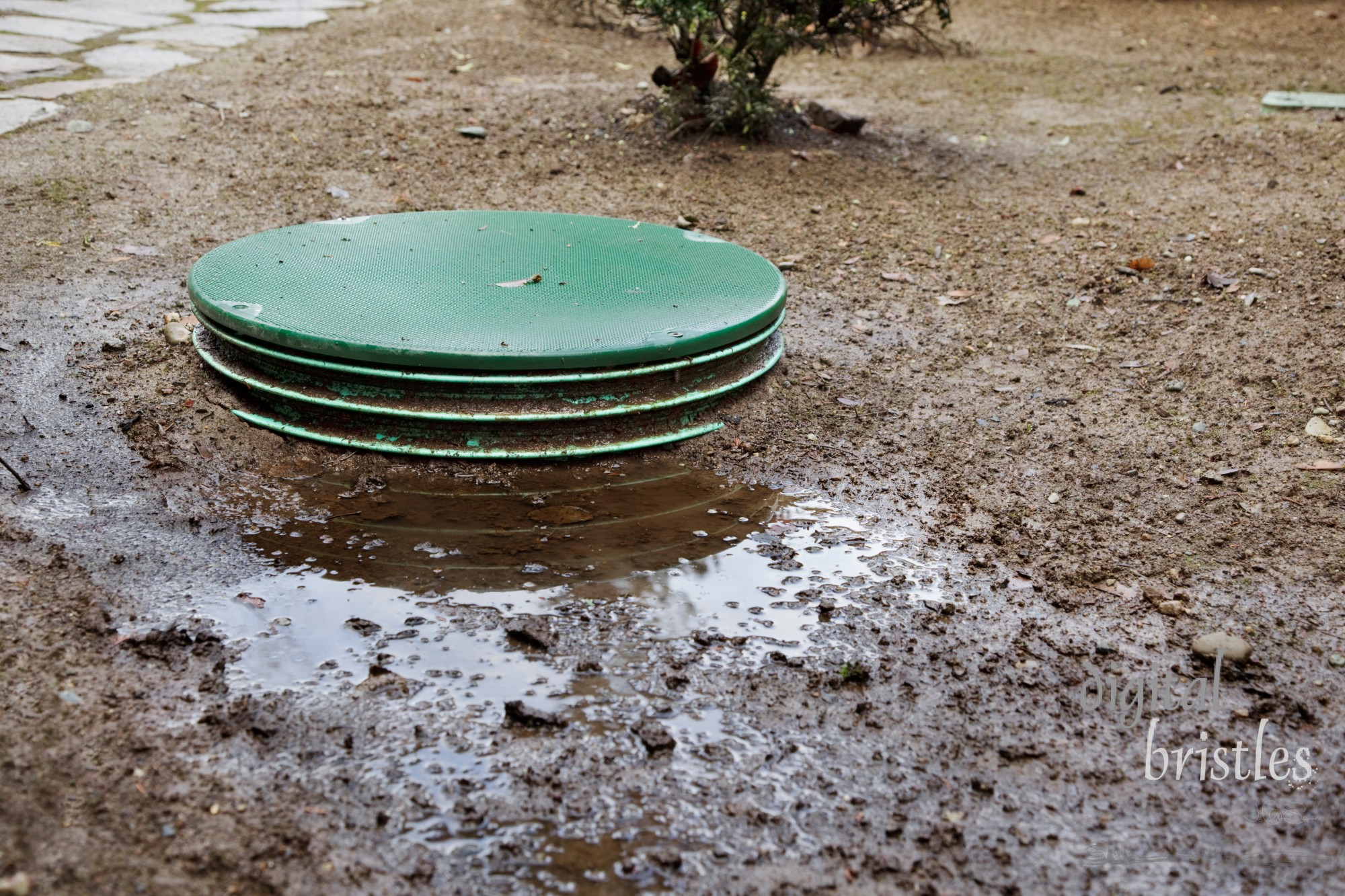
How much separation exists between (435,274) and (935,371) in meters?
1.52

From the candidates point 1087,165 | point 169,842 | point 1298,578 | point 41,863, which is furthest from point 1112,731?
point 1087,165

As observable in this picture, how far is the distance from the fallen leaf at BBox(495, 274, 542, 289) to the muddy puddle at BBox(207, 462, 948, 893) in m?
0.59

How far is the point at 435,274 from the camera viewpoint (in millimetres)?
3018

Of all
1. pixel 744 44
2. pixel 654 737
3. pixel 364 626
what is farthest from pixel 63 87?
pixel 654 737

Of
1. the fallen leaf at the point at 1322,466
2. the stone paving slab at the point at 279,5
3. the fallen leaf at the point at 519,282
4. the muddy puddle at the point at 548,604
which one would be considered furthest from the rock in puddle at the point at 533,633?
the stone paving slab at the point at 279,5

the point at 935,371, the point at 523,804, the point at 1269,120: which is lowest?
the point at 523,804

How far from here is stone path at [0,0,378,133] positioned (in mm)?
4867

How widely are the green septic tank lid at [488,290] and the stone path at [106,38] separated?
224 cm

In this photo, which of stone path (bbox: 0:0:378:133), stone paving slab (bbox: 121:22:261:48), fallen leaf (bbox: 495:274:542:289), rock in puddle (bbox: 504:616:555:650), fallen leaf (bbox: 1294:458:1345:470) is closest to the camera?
rock in puddle (bbox: 504:616:555:650)

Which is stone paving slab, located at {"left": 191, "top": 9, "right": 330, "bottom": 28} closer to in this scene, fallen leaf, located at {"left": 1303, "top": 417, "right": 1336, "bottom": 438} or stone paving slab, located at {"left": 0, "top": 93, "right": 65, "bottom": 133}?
stone paving slab, located at {"left": 0, "top": 93, "right": 65, "bottom": 133}

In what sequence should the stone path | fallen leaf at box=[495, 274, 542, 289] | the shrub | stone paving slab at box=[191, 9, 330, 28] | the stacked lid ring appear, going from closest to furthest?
the stacked lid ring < fallen leaf at box=[495, 274, 542, 289] < the shrub < the stone path < stone paving slab at box=[191, 9, 330, 28]

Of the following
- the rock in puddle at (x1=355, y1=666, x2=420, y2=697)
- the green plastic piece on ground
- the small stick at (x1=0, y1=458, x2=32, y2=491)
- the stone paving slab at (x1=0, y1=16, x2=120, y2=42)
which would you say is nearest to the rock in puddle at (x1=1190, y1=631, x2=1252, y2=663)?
the rock in puddle at (x1=355, y1=666, x2=420, y2=697)

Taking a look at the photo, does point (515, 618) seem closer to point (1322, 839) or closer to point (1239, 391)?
point (1322, 839)

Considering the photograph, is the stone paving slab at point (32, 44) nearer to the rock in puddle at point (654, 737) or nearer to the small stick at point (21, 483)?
the small stick at point (21, 483)
